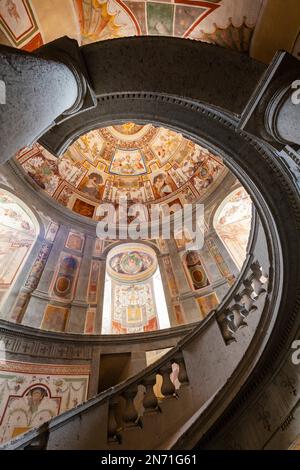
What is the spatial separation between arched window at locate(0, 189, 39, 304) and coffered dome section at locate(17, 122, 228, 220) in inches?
68.0

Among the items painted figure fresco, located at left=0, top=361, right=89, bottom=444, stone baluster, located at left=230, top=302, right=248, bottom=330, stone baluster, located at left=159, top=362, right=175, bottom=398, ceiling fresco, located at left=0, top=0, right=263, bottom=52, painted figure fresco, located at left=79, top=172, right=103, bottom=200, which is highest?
painted figure fresco, located at left=79, top=172, right=103, bottom=200

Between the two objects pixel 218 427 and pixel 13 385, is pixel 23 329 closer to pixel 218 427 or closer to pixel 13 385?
pixel 13 385

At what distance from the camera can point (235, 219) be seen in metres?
12.5

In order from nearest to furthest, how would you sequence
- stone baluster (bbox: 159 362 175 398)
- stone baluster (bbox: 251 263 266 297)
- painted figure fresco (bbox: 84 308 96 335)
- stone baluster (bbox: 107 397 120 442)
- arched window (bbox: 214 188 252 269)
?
stone baluster (bbox: 107 397 120 442) < stone baluster (bbox: 159 362 175 398) < stone baluster (bbox: 251 263 266 297) < painted figure fresco (bbox: 84 308 96 335) < arched window (bbox: 214 188 252 269)

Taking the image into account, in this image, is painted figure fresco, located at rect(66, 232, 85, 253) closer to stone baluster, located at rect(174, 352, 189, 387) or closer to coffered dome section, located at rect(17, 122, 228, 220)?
coffered dome section, located at rect(17, 122, 228, 220)

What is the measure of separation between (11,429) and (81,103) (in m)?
6.71

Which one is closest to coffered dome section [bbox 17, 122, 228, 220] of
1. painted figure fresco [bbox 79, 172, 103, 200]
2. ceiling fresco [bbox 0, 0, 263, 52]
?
painted figure fresco [bbox 79, 172, 103, 200]

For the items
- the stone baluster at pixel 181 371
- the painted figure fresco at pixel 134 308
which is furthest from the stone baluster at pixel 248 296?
the painted figure fresco at pixel 134 308

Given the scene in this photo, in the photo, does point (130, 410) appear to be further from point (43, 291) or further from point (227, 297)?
point (43, 291)

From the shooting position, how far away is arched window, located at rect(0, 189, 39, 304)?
32.3 ft

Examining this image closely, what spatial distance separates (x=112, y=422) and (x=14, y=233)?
955 cm

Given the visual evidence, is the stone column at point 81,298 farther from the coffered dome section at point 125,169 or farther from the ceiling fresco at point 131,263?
the coffered dome section at point 125,169

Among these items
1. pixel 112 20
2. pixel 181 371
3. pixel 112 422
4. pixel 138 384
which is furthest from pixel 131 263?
pixel 112 20
